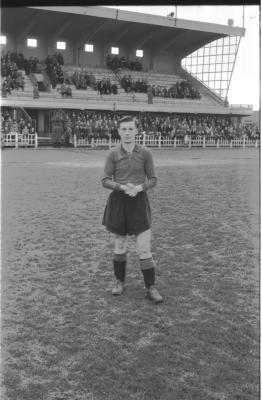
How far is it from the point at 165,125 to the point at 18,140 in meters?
10.5

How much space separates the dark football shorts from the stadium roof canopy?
32.3m

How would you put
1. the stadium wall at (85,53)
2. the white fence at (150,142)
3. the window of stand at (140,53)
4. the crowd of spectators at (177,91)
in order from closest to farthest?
the white fence at (150,142) → the crowd of spectators at (177,91) → the stadium wall at (85,53) → the window of stand at (140,53)

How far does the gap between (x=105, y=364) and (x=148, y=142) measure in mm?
29303

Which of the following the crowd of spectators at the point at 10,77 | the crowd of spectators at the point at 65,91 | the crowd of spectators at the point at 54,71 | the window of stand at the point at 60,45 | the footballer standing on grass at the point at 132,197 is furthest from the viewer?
the window of stand at the point at 60,45

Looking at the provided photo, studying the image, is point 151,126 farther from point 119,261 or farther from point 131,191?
point 131,191

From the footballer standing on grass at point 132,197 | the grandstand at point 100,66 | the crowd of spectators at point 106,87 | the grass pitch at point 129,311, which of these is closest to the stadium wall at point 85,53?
the grandstand at point 100,66

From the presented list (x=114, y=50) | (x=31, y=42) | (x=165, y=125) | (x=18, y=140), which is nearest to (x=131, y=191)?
(x=18, y=140)

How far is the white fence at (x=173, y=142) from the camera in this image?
3016 cm

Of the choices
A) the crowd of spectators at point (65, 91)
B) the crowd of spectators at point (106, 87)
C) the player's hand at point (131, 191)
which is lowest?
the player's hand at point (131, 191)

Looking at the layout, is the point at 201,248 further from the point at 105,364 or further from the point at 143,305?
the point at 105,364

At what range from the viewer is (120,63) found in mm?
41375

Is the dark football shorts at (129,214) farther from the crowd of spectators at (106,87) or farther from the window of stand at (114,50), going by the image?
the window of stand at (114,50)

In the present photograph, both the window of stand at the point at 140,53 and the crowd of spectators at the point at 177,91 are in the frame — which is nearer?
the crowd of spectators at the point at 177,91

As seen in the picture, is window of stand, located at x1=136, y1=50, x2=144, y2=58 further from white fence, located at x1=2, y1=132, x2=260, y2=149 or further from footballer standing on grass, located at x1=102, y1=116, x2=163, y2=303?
footballer standing on grass, located at x1=102, y1=116, x2=163, y2=303
